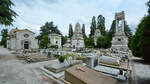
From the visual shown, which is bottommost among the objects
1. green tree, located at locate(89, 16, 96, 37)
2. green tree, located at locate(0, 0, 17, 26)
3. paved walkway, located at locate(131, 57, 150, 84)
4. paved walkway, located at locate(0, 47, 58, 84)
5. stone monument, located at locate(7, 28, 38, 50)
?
paved walkway, located at locate(131, 57, 150, 84)

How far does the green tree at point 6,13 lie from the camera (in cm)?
1208

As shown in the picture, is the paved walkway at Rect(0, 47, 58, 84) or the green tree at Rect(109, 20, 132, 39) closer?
the paved walkway at Rect(0, 47, 58, 84)

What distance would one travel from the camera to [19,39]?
24797 millimetres

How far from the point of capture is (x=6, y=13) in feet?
42.1

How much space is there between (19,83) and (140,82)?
24.3ft

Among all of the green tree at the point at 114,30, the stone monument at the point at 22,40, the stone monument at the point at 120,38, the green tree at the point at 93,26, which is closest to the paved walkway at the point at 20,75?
the stone monument at the point at 22,40

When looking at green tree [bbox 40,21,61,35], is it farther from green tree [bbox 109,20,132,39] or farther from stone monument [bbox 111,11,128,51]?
stone monument [bbox 111,11,128,51]

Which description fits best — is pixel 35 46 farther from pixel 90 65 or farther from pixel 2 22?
pixel 90 65

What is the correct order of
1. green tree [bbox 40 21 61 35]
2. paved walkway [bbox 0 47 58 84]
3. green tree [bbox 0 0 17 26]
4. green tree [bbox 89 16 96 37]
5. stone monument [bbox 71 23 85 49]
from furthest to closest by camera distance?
green tree [bbox 40 21 61 35]
green tree [bbox 89 16 96 37]
stone monument [bbox 71 23 85 49]
green tree [bbox 0 0 17 26]
paved walkway [bbox 0 47 58 84]

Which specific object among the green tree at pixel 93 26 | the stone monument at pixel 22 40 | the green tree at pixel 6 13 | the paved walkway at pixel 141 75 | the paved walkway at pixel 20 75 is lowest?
the paved walkway at pixel 141 75

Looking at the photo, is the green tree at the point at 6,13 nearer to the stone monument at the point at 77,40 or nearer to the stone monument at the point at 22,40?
the stone monument at the point at 22,40

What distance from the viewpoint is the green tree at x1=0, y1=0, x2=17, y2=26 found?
476 inches

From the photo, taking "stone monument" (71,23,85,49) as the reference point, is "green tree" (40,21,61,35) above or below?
above

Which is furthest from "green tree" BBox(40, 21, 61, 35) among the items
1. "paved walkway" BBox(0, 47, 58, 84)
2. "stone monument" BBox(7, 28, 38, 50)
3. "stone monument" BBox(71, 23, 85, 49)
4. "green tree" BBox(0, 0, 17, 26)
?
"paved walkway" BBox(0, 47, 58, 84)
